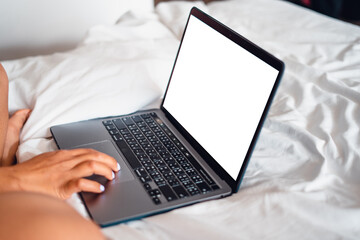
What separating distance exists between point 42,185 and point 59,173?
0.12ft

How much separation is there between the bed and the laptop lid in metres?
0.07

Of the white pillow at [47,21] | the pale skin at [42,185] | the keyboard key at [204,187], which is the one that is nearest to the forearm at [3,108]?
the pale skin at [42,185]

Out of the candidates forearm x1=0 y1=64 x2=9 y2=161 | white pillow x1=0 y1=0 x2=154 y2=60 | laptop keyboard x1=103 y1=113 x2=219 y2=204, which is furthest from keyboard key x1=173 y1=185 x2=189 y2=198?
white pillow x1=0 y1=0 x2=154 y2=60

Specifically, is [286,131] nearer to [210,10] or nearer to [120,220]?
[120,220]

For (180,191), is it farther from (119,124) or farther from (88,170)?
(119,124)

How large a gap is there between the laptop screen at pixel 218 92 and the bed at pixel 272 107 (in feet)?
0.26

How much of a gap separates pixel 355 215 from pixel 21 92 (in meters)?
0.81

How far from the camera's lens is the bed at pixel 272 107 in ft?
2.23

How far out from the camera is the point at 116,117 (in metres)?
1.01

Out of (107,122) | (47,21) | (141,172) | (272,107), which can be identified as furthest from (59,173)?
(47,21)

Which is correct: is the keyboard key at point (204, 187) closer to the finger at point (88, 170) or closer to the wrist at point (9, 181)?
the finger at point (88, 170)

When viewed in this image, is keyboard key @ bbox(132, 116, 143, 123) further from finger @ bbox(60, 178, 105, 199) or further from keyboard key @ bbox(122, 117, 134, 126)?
finger @ bbox(60, 178, 105, 199)

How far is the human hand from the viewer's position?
2.37 ft

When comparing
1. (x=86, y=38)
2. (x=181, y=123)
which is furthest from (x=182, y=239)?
(x=86, y=38)
